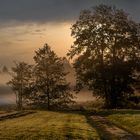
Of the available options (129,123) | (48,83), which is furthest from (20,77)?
(129,123)

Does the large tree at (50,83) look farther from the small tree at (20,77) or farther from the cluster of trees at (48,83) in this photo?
the small tree at (20,77)

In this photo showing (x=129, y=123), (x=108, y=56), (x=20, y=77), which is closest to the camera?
(x=129, y=123)

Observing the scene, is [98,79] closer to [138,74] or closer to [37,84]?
[138,74]

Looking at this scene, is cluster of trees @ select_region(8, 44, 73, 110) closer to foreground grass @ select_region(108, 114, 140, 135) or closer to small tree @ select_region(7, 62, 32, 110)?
small tree @ select_region(7, 62, 32, 110)

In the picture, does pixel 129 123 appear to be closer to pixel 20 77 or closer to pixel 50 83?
pixel 50 83

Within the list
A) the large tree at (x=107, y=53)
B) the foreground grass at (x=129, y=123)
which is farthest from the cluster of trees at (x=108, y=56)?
the foreground grass at (x=129, y=123)

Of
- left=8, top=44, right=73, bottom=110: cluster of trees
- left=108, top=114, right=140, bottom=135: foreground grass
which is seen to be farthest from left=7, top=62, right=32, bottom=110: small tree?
→ left=108, top=114, right=140, bottom=135: foreground grass

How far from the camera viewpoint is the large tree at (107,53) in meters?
93.6

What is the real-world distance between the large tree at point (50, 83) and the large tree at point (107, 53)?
1012cm

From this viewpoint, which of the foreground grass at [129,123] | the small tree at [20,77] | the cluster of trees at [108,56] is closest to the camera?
the foreground grass at [129,123]

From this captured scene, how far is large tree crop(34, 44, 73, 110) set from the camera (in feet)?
342

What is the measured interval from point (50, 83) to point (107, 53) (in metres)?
16.0

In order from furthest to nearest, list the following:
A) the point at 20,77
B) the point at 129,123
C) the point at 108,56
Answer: the point at 20,77 → the point at 108,56 → the point at 129,123

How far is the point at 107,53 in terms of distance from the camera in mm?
95000
